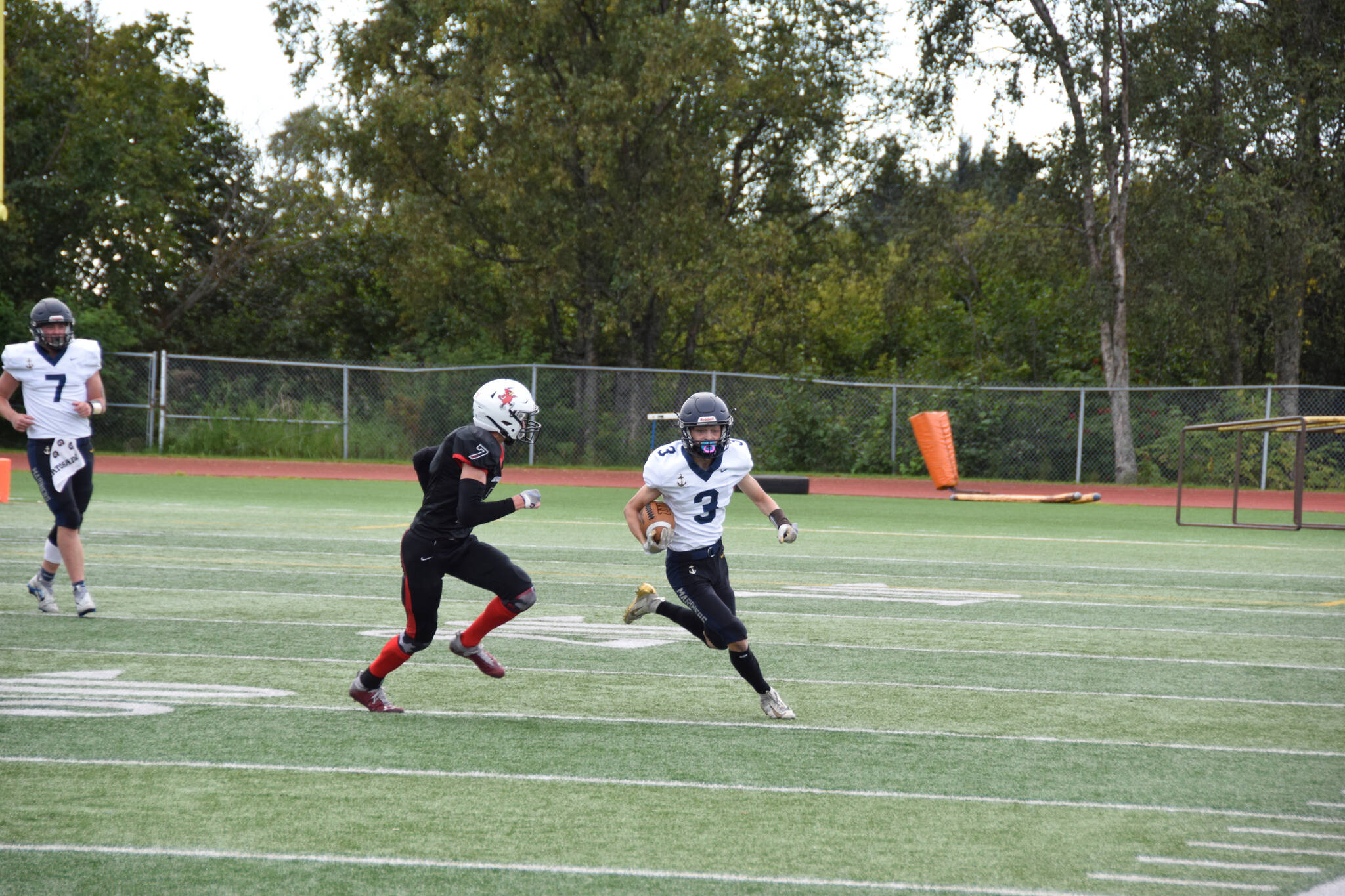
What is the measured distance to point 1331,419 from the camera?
50.2 feet

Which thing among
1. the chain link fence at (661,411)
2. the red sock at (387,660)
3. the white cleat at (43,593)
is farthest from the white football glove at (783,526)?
the chain link fence at (661,411)

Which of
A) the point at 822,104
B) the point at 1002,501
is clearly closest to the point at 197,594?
the point at 1002,501

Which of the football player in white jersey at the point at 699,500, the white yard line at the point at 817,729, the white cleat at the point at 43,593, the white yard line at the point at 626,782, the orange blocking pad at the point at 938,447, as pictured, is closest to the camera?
the white yard line at the point at 626,782

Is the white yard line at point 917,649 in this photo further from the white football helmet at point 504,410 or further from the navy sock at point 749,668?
the white football helmet at point 504,410

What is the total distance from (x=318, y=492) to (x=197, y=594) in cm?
1167

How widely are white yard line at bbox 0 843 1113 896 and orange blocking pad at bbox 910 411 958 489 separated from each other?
19847 millimetres

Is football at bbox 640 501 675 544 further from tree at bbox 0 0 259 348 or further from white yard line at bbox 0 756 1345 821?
tree at bbox 0 0 259 348

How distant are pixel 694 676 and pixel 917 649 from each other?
1616 mm

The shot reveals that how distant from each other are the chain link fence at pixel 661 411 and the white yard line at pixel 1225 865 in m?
21.7

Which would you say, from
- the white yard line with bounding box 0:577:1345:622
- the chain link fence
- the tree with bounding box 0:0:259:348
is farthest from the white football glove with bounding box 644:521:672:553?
the tree with bounding box 0:0:259:348

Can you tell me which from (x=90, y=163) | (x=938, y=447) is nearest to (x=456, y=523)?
(x=938, y=447)

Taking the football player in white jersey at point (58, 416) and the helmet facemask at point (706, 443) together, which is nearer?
the helmet facemask at point (706, 443)

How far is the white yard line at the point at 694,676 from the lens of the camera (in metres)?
6.44

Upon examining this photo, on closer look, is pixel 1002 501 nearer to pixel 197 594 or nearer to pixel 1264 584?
pixel 1264 584
